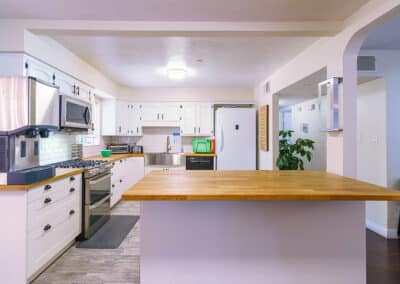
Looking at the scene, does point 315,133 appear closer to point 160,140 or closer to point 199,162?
point 199,162

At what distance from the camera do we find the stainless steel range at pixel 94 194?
303cm

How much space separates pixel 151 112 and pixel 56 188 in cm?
335

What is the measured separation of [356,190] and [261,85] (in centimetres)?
375

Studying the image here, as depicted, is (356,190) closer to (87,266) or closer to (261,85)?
(87,266)

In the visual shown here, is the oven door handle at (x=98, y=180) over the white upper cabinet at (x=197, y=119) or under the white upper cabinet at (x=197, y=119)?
under

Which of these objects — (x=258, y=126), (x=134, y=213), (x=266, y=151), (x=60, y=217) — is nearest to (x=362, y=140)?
(x=266, y=151)

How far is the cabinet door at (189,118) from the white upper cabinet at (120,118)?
39.3 inches

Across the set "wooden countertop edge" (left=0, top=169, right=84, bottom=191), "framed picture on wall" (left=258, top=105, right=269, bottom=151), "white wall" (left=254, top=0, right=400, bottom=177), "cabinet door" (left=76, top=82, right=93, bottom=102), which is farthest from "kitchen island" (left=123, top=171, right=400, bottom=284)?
"framed picture on wall" (left=258, top=105, right=269, bottom=151)

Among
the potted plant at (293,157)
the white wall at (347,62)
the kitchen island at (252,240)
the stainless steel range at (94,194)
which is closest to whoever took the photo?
the kitchen island at (252,240)

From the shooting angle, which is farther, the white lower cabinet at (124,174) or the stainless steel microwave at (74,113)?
the white lower cabinet at (124,174)

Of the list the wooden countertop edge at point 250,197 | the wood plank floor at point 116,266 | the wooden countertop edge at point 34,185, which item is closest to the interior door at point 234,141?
the wood plank floor at point 116,266

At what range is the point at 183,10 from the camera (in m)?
2.15

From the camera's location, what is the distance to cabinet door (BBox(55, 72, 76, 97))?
3036 millimetres

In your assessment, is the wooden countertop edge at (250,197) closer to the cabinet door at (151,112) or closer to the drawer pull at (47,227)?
the drawer pull at (47,227)
